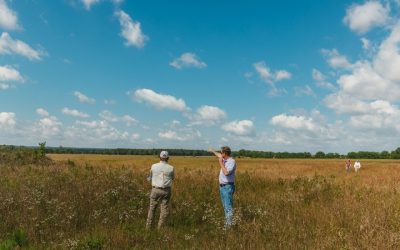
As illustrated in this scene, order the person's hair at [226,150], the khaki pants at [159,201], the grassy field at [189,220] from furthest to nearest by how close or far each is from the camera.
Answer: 1. the person's hair at [226,150]
2. the khaki pants at [159,201]
3. the grassy field at [189,220]

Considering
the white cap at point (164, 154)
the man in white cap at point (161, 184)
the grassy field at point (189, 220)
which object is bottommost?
the grassy field at point (189, 220)

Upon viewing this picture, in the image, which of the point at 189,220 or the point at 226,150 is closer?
the point at 226,150

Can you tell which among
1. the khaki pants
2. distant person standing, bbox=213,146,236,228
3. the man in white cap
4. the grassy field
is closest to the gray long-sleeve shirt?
the man in white cap

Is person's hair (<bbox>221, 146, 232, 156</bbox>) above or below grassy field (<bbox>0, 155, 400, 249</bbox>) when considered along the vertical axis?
above

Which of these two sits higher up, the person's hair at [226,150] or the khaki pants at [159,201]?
the person's hair at [226,150]

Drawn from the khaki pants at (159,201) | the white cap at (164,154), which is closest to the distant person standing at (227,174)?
the white cap at (164,154)

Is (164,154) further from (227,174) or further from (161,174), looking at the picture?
(227,174)

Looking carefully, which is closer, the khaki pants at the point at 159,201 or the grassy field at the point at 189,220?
the grassy field at the point at 189,220

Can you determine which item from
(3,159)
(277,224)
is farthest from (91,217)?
(3,159)

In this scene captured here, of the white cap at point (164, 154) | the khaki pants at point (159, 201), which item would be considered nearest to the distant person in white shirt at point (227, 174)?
the white cap at point (164, 154)

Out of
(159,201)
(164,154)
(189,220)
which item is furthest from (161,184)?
(189,220)

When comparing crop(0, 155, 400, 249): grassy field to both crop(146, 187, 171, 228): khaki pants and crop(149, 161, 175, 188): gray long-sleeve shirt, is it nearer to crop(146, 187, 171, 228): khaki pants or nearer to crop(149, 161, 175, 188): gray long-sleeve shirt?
crop(146, 187, 171, 228): khaki pants

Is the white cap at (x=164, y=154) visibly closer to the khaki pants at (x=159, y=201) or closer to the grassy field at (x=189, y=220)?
the khaki pants at (x=159, y=201)

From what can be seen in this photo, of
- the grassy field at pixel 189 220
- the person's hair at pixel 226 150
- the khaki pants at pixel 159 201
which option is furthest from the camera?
the person's hair at pixel 226 150
